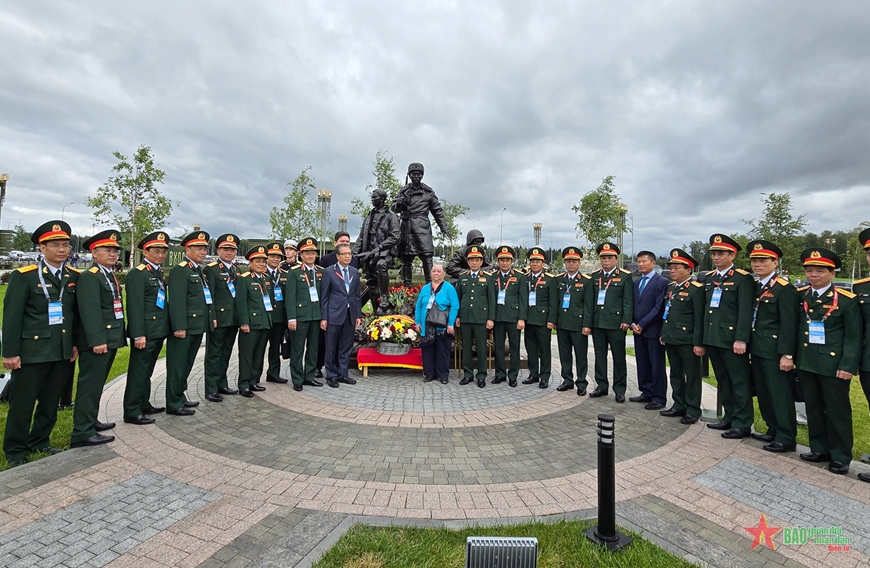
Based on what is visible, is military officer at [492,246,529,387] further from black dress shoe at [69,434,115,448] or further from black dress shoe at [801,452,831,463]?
black dress shoe at [69,434,115,448]

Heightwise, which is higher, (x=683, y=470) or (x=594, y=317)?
(x=594, y=317)

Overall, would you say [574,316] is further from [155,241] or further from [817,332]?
[155,241]

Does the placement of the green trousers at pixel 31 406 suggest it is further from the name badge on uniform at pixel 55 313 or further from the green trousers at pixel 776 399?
the green trousers at pixel 776 399

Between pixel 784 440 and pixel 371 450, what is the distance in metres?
4.65

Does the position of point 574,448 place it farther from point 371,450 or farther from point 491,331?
point 491,331

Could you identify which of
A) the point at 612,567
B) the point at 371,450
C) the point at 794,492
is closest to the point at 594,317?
the point at 794,492

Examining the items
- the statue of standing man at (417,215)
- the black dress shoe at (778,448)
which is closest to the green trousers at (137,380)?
the statue of standing man at (417,215)

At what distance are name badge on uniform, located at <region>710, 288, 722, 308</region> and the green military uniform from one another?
8.8 inches

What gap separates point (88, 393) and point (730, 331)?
7.60m

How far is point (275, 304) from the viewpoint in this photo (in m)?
7.32

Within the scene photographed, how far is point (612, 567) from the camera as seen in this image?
2.86 m

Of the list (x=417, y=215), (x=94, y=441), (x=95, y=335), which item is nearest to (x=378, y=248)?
(x=417, y=215)

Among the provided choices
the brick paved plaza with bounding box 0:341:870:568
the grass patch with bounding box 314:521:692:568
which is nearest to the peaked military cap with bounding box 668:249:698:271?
the brick paved plaza with bounding box 0:341:870:568

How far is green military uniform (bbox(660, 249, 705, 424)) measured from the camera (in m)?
5.96
